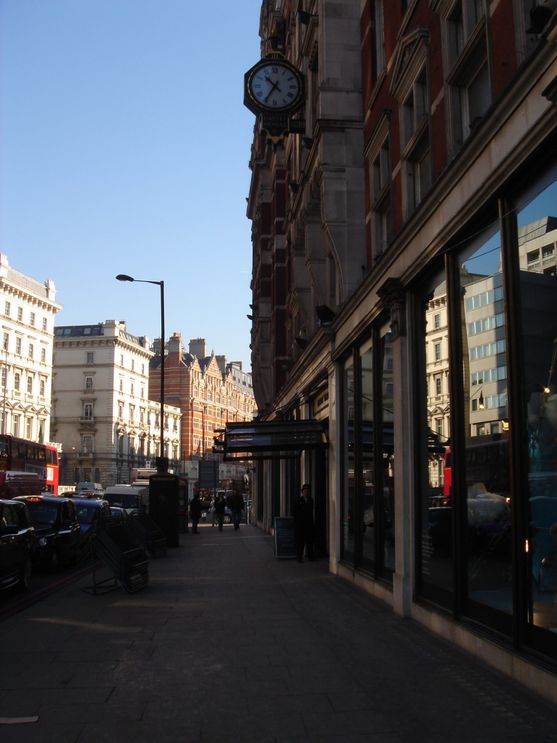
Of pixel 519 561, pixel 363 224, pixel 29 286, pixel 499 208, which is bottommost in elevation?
pixel 519 561

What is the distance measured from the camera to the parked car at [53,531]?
18.3 meters

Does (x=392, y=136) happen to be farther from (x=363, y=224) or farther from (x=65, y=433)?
(x=65, y=433)

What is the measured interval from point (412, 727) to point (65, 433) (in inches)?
4080

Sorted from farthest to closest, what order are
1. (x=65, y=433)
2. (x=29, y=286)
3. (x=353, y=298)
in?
(x=65, y=433) → (x=29, y=286) → (x=353, y=298)

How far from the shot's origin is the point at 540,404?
693cm

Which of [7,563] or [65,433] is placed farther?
[65,433]

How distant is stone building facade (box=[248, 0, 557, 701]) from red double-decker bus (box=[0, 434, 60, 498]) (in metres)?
14.0

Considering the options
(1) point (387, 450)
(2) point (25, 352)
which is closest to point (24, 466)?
(1) point (387, 450)

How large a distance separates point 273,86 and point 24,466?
2043 centimetres

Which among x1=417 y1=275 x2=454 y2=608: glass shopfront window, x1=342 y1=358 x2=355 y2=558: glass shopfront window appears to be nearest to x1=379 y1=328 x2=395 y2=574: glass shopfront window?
x1=417 y1=275 x2=454 y2=608: glass shopfront window

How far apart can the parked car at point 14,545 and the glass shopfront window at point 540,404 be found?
28.9 ft

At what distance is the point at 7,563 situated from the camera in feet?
42.3

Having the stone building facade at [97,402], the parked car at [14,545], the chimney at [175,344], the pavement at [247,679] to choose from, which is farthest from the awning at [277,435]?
the chimney at [175,344]

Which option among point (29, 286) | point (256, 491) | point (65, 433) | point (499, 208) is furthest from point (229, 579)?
point (65, 433)
